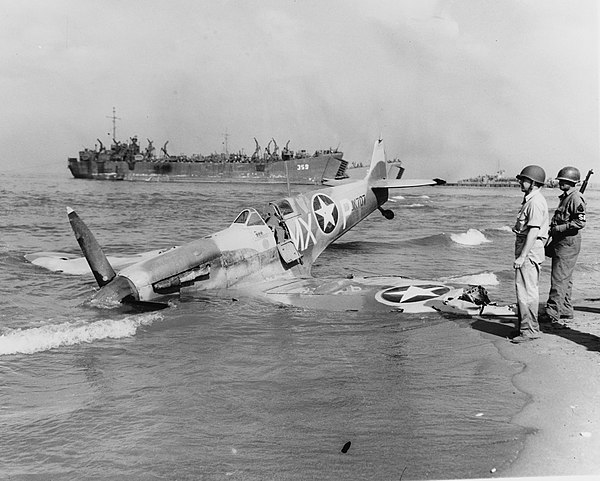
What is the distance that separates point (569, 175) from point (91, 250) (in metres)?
6.40

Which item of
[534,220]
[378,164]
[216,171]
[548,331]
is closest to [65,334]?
[534,220]

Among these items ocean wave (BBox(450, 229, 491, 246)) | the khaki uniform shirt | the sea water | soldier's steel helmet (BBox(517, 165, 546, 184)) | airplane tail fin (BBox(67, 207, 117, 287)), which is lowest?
ocean wave (BBox(450, 229, 491, 246))

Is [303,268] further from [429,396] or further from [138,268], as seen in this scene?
[429,396]

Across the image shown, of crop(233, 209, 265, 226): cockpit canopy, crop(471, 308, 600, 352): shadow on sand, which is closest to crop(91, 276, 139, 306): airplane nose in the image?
crop(233, 209, 265, 226): cockpit canopy

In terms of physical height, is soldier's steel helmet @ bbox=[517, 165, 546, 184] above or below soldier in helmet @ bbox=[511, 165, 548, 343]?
above

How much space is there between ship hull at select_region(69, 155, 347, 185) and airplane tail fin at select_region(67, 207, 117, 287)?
255ft

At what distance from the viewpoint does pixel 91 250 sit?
7754mm

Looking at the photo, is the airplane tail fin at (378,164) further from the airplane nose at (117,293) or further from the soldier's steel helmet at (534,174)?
the soldier's steel helmet at (534,174)

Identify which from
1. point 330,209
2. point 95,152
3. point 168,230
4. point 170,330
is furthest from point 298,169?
point 170,330

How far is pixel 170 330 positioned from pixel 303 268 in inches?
167

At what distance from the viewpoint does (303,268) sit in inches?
421

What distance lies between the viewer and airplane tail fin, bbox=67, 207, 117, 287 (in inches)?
304

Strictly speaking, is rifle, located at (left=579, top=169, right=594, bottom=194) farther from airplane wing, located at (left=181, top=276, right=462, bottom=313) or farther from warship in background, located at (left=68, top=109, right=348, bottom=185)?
warship in background, located at (left=68, top=109, right=348, bottom=185)

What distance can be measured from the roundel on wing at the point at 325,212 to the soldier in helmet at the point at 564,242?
6070 millimetres
